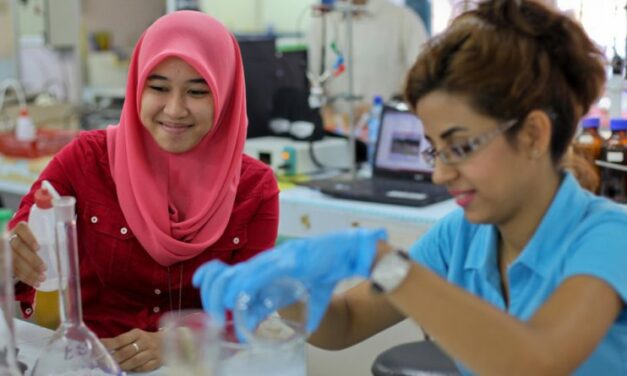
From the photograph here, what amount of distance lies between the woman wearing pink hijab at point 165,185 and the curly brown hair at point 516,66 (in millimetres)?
673

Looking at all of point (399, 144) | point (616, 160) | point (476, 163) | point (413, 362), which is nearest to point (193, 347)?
point (476, 163)

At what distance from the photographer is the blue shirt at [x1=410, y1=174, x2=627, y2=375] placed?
1018mm

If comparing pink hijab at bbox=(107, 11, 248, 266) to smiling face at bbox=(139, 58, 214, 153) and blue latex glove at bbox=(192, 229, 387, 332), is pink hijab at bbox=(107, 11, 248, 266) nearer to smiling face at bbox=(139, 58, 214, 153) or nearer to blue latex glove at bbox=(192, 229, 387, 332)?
smiling face at bbox=(139, 58, 214, 153)

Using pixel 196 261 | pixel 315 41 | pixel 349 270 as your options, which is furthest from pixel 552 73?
pixel 315 41

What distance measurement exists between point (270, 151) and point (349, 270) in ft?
6.89

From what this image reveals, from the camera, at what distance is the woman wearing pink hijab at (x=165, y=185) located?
167cm

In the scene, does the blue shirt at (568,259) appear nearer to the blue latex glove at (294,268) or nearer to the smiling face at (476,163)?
the smiling face at (476,163)

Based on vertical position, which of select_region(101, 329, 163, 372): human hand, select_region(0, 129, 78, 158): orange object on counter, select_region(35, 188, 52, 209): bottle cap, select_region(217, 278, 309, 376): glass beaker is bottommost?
select_region(0, 129, 78, 158): orange object on counter

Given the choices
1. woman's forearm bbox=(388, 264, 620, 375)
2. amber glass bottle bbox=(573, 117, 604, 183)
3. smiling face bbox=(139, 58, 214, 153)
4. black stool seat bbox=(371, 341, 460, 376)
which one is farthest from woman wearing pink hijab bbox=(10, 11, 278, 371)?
amber glass bottle bbox=(573, 117, 604, 183)

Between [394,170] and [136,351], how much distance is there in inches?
63.6

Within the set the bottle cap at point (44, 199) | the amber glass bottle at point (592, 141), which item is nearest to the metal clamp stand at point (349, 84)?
the amber glass bottle at point (592, 141)

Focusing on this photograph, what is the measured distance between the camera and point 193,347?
794mm

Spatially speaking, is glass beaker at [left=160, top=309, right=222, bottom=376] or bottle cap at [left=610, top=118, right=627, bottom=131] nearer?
glass beaker at [left=160, top=309, right=222, bottom=376]

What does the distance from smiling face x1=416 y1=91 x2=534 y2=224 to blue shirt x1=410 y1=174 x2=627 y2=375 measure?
90mm
